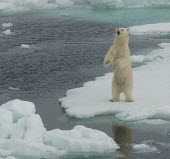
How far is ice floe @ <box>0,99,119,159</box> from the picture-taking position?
9867mm

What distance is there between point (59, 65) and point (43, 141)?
842 cm

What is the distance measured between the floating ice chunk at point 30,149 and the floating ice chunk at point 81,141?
0.60 feet

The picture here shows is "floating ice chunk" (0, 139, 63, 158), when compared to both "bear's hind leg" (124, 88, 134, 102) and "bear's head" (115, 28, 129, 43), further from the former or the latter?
"bear's head" (115, 28, 129, 43)

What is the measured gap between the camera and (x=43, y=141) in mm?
10375

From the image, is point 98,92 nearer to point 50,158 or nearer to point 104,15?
point 50,158

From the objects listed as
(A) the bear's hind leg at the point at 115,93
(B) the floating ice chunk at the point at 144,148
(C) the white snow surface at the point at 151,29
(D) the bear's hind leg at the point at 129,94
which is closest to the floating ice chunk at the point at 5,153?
(B) the floating ice chunk at the point at 144,148

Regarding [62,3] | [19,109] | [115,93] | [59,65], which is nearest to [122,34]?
[115,93]

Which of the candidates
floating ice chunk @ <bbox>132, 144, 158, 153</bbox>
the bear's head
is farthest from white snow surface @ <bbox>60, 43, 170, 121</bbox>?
the bear's head

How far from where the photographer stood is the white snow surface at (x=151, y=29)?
25.8m

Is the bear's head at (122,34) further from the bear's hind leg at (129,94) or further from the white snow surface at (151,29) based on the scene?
the white snow surface at (151,29)

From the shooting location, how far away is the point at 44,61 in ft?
63.4

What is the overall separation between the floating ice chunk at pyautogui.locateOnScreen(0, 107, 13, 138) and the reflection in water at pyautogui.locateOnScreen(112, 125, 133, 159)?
233 centimetres

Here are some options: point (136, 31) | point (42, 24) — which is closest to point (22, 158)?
point (136, 31)

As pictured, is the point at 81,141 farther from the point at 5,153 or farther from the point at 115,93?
the point at 115,93
